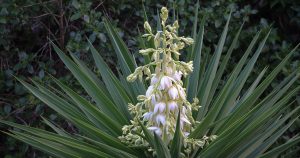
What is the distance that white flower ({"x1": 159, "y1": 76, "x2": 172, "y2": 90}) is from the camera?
4.78 ft

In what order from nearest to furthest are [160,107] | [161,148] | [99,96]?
[161,148]
[160,107]
[99,96]

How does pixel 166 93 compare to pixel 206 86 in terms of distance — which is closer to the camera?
pixel 166 93

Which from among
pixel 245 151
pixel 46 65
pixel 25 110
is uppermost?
pixel 46 65

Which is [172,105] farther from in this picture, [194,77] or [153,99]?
[194,77]

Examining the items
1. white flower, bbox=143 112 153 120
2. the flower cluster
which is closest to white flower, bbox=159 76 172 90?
the flower cluster

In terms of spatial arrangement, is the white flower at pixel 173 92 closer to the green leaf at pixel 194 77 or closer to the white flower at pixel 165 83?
the white flower at pixel 165 83

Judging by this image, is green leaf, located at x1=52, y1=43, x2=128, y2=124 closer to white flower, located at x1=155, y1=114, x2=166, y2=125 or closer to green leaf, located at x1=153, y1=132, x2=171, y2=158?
white flower, located at x1=155, y1=114, x2=166, y2=125

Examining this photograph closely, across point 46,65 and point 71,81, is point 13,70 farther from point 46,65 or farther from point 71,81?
point 71,81

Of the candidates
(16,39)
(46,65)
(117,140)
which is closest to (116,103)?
(117,140)

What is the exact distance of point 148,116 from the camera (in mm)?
1542

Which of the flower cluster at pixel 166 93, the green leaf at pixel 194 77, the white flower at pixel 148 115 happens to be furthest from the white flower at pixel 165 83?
the green leaf at pixel 194 77

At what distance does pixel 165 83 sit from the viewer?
1456 mm

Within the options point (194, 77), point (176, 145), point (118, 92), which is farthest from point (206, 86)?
point (176, 145)

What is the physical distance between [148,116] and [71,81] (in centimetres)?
137
